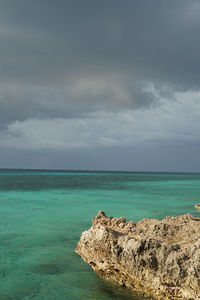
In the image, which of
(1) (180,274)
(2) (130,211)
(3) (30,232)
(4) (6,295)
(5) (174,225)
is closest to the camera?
(1) (180,274)

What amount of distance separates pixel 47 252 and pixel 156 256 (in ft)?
21.4

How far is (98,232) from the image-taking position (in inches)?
363

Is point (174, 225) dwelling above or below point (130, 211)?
above

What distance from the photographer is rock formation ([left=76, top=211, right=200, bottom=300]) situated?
7637 mm

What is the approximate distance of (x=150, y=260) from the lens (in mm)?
8055

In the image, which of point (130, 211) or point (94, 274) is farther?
point (130, 211)

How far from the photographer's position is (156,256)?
319 inches

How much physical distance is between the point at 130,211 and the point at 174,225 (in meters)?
14.4

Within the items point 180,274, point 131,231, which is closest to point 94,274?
point 131,231

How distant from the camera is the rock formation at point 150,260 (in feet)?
25.1

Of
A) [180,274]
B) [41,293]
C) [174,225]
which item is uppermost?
[174,225]

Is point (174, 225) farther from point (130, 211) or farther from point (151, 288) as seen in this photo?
point (130, 211)

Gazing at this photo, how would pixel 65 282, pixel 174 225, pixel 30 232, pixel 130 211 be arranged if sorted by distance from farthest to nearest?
pixel 130 211, pixel 30 232, pixel 174 225, pixel 65 282

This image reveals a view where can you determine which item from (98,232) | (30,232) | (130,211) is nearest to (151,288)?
(98,232)
